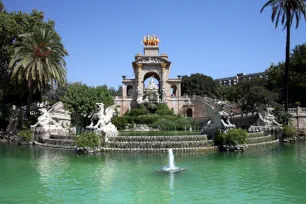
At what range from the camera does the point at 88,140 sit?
68.3ft

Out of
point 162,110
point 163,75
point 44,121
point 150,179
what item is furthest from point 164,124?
point 150,179

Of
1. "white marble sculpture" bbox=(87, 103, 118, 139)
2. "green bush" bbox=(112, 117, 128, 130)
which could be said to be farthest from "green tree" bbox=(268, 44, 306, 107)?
"white marble sculpture" bbox=(87, 103, 118, 139)

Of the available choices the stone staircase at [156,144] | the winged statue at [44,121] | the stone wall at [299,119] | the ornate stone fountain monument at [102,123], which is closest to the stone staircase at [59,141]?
the winged statue at [44,121]

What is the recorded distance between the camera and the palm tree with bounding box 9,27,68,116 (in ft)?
98.3

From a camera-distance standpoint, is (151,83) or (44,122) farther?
(151,83)

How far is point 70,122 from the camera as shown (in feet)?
134

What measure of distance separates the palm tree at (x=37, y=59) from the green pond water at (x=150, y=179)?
512 inches

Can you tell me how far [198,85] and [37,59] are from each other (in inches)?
2145

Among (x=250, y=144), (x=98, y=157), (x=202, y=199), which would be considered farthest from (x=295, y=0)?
(x=202, y=199)

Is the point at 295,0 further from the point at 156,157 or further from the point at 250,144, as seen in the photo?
the point at 156,157

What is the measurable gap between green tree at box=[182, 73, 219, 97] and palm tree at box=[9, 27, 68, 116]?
51.0 m

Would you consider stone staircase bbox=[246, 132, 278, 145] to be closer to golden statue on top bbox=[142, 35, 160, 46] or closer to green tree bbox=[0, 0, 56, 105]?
green tree bbox=[0, 0, 56, 105]

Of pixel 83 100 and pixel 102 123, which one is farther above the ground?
pixel 83 100

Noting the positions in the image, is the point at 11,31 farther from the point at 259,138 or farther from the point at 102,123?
the point at 259,138
